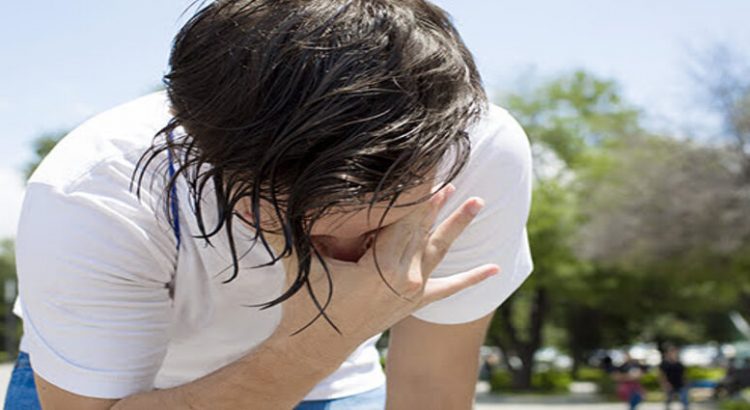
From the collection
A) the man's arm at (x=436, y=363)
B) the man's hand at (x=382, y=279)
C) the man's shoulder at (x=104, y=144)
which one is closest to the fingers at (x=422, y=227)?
the man's hand at (x=382, y=279)

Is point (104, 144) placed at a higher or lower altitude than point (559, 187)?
higher

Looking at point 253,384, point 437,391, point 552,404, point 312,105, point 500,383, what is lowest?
point 500,383

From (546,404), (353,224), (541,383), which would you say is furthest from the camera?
(541,383)

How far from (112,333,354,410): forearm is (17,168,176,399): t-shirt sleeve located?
82 millimetres

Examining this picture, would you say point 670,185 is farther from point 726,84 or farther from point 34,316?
point 34,316

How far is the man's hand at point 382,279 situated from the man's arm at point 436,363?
1.86 ft

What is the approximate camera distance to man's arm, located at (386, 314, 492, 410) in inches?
95.2

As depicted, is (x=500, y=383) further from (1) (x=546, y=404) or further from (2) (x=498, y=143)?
(2) (x=498, y=143)

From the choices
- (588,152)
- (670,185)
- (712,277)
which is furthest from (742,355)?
(670,185)

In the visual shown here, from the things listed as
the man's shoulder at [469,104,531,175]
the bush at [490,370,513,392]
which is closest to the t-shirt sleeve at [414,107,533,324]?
the man's shoulder at [469,104,531,175]

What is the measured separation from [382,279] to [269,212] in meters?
0.24

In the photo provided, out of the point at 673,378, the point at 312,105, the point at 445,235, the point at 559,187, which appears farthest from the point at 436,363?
the point at 559,187

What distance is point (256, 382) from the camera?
191 centimetres

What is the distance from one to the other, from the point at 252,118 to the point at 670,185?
1956 cm
